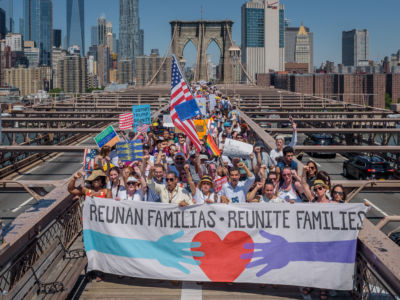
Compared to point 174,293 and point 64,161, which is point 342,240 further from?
point 64,161

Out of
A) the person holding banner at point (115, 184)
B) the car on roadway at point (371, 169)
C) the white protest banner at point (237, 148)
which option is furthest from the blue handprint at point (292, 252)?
the car on roadway at point (371, 169)

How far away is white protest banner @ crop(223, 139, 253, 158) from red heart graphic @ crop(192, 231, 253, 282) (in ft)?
11.2

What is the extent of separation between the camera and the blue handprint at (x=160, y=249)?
18.2 ft

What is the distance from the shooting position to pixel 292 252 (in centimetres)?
544

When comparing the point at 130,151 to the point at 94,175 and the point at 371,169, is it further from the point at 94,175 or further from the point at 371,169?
the point at 371,169

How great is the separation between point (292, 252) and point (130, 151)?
3.85 metres

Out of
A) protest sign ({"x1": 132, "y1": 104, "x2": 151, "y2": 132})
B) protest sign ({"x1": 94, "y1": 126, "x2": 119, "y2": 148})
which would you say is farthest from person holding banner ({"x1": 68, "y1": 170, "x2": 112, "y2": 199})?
protest sign ({"x1": 132, "y1": 104, "x2": 151, "y2": 132})

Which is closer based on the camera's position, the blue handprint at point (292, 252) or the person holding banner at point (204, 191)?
the blue handprint at point (292, 252)

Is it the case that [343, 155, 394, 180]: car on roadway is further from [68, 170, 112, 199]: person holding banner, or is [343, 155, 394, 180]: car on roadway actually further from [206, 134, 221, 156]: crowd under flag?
[68, 170, 112, 199]: person holding banner

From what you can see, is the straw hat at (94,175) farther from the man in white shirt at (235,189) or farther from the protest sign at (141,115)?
the protest sign at (141,115)

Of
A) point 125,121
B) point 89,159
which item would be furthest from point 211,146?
point 125,121

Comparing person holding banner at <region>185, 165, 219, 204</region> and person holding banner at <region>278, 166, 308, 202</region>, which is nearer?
person holding banner at <region>185, 165, 219, 204</region>

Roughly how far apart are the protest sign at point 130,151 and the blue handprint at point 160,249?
2844 mm

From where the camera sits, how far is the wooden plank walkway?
5.26 m
